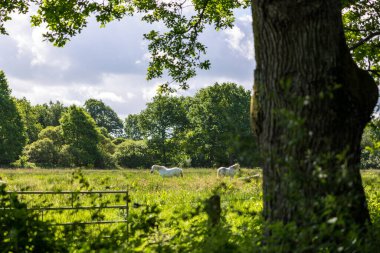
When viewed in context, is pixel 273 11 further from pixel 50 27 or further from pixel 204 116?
pixel 204 116

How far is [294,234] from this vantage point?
461cm

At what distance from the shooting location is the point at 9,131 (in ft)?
224

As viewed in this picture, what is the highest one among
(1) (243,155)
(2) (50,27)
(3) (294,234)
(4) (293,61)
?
(2) (50,27)

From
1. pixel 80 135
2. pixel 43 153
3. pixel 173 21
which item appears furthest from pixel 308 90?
pixel 43 153

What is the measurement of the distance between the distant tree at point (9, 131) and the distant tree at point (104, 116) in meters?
55.0

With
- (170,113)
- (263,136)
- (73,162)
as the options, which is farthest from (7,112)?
(263,136)

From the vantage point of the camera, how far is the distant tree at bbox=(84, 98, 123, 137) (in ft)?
412

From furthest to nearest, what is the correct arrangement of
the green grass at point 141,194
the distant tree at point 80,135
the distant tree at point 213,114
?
the distant tree at point 80,135, the distant tree at point 213,114, the green grass at point 141,194

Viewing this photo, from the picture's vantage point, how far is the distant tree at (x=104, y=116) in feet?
412

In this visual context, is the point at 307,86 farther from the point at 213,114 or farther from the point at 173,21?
the point at 213,114

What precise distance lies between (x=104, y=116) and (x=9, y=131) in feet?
198

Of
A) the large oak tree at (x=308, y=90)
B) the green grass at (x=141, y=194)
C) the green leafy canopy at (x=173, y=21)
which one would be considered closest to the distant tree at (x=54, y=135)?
the green grass at (x=141, y=194)

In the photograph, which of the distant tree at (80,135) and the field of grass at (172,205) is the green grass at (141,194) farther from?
the distant tree at (80,135)

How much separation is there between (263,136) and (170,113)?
78.3 meters
